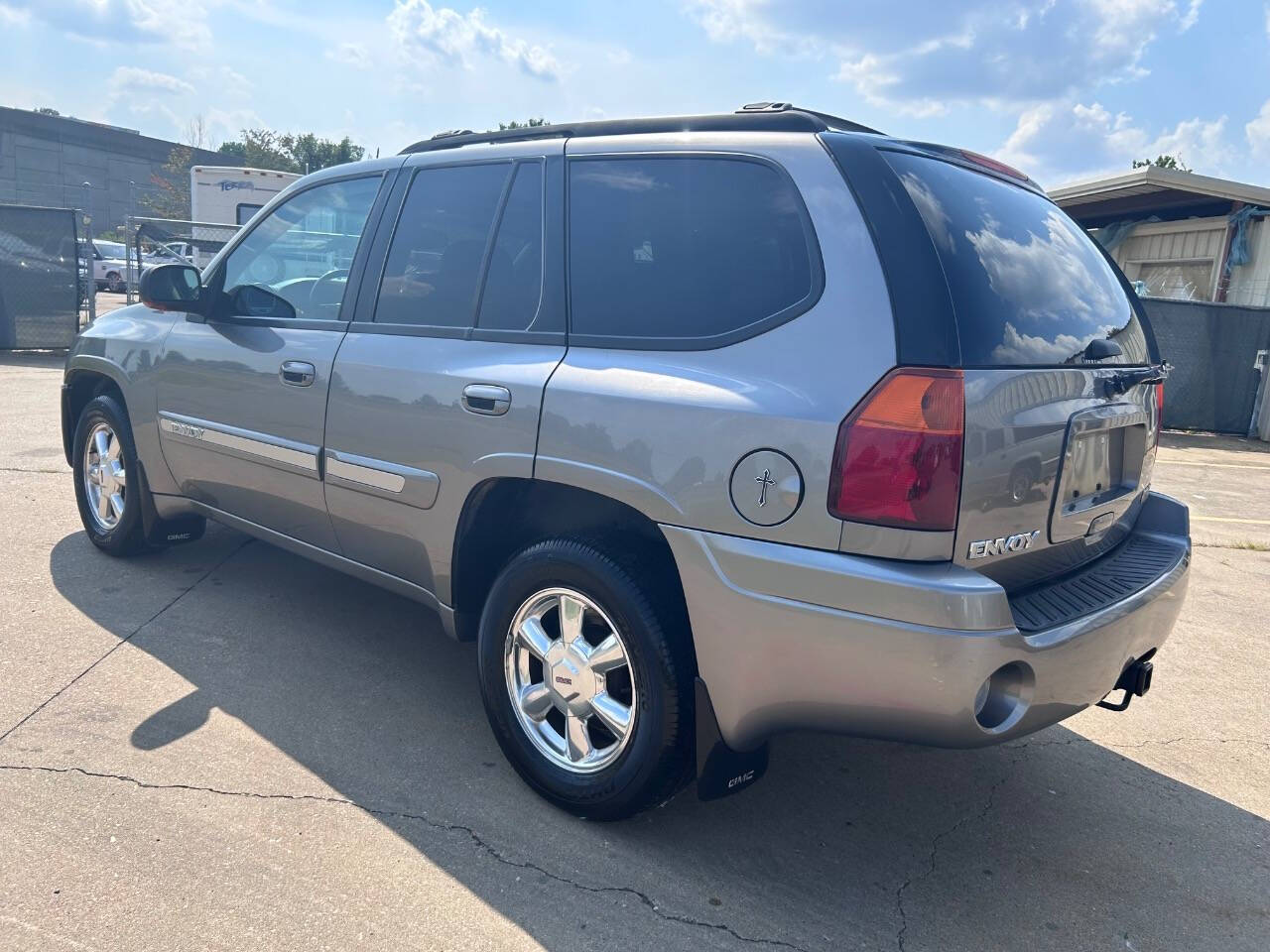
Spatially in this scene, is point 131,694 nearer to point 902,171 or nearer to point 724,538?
point 724,538

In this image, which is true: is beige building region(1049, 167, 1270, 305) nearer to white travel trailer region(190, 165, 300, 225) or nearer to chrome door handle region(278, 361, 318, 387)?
chrome door handle region(278, 361, 318, 387)

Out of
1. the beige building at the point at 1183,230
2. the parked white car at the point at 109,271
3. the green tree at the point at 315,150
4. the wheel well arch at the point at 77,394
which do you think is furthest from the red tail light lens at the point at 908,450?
the green tree at the point at 315,150

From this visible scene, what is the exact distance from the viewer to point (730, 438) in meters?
2.45

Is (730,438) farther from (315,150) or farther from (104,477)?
(315,150)

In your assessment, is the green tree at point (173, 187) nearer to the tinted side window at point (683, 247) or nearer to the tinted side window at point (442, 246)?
the tinted side window at point (442, 246)

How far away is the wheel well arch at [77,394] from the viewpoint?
5049 mm

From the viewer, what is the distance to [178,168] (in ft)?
172

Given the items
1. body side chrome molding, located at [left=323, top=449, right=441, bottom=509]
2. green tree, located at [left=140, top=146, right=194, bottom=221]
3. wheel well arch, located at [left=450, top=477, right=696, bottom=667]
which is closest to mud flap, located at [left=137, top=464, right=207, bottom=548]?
body side chrome molding, located at [left=323, top=449, right=441, bottom=509]

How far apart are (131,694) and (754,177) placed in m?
2.84

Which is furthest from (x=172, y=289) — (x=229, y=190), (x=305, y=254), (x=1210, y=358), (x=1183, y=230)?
(x=229, y=190)

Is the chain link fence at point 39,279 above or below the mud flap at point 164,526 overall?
above

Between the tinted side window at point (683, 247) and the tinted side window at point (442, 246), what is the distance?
16.1 inches

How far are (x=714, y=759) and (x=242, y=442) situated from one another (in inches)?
97.3

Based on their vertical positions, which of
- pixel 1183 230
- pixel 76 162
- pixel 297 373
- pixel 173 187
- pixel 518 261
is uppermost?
pixel 76 162
